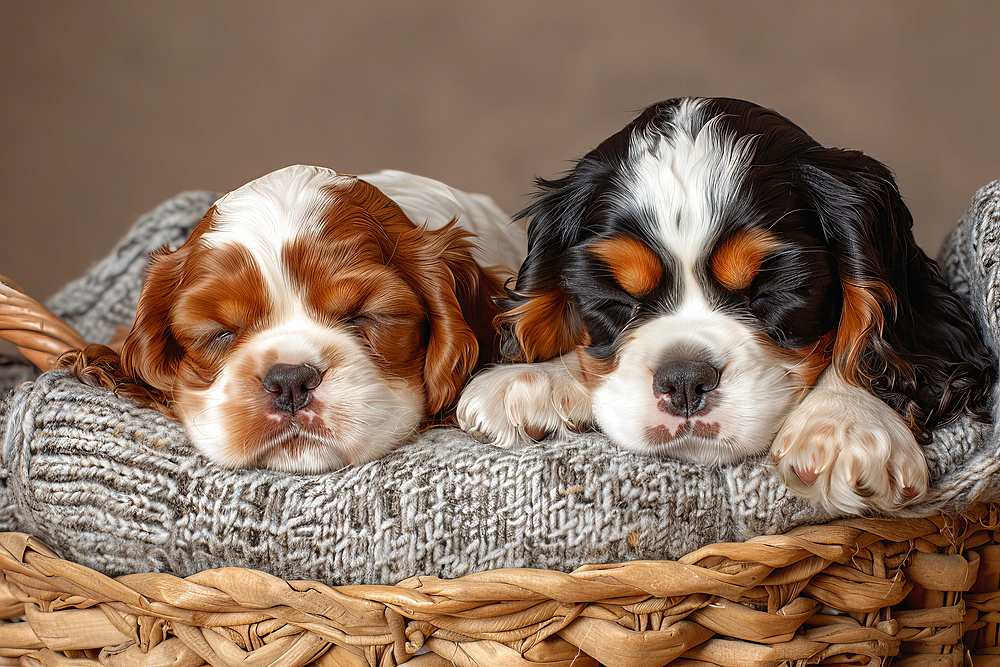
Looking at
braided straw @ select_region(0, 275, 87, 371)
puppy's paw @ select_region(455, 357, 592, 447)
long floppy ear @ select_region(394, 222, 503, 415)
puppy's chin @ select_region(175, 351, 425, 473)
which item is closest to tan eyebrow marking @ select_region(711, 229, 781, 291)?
puppy's paw @ select_region(455, 357, 592, 447)

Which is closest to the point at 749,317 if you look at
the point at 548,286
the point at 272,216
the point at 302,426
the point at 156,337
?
the point at 548,286

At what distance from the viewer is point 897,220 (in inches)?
66.7

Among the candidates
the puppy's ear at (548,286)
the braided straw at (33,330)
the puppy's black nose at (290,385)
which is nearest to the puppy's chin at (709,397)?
the puppy's ear at (548,286)

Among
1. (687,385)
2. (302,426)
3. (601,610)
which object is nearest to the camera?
(601,610)

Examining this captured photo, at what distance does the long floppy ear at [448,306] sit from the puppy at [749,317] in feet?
0.36

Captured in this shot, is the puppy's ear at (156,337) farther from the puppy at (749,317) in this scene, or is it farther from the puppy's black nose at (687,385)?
the puppy's black nose at (687,385)

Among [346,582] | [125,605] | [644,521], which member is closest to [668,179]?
[644,521]

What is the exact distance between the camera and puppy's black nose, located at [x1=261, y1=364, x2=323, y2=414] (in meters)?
1.64

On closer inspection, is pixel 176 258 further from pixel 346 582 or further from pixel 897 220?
pixel 897 220

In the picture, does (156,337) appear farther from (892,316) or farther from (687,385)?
(892,316)

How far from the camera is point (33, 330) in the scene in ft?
6.45

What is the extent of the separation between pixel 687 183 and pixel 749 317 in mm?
291

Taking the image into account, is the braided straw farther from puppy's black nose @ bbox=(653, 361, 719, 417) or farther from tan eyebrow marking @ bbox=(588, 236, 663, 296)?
puppy's black nose @ bbox=(653, 361, 719, 417)

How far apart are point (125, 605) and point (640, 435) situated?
97cm
